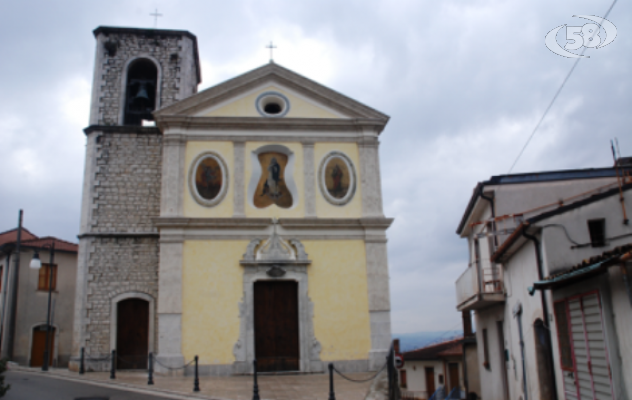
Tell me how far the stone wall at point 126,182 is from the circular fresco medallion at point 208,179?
1754 millimetres

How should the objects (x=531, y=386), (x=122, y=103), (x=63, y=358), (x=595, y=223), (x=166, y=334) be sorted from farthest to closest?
(x=63, y=358)
(x=122, y=103)
(x=166, y=334)
(x=531, y=386)
(x=595, y=223)

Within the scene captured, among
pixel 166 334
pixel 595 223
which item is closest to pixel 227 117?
pixel 166 334

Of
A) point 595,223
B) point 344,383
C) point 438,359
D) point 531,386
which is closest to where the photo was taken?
point 595,223

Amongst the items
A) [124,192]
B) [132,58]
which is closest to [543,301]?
[124,192]

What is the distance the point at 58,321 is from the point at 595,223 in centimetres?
2204

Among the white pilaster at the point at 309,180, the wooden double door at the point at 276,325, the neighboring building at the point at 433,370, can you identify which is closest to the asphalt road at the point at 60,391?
the wooden double door at the point at 276,325

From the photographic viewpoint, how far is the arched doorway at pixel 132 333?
54.3 ft

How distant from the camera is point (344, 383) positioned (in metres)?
13.5

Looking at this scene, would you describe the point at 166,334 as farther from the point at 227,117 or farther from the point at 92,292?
the point at 227,117

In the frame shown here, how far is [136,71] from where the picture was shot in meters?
20.2

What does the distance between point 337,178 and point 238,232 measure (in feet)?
11.2

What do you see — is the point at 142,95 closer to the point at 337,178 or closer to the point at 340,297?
the point at 337,178

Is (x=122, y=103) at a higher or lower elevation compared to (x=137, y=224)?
higher

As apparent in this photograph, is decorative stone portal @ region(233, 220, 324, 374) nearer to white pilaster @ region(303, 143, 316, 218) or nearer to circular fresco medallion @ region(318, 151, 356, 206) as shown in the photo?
white pilaster @ region(303, 143, 316, 218)
